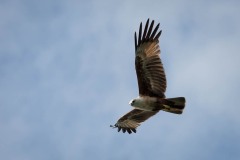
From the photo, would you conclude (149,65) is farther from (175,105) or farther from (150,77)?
(175,105)

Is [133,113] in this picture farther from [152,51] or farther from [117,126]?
[152,51]

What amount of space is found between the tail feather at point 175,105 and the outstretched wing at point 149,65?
1.01ft

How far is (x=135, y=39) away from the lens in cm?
1356

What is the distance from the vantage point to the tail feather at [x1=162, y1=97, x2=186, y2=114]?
13.0 meters

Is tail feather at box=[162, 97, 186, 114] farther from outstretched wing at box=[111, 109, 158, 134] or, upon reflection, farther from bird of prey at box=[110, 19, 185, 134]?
outstretched wing at box=[111, 109, 158, 134]

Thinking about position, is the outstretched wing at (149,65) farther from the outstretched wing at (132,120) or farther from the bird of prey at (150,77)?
the outstretched wing at (132,120)

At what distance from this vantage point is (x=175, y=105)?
13070 mm

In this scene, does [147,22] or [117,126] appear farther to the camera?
[117,126]

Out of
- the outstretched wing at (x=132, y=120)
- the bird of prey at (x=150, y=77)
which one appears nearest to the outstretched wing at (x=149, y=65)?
the bird of prey at (x=150, y=77)

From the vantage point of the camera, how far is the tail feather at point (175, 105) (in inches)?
510

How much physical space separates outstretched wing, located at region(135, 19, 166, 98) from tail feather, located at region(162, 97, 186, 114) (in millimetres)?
308

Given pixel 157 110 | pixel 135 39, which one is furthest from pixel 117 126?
pixel 135 39

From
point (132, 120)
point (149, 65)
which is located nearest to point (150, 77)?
point (149, 65)

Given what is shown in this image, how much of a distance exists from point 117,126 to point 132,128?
1.47 feet
